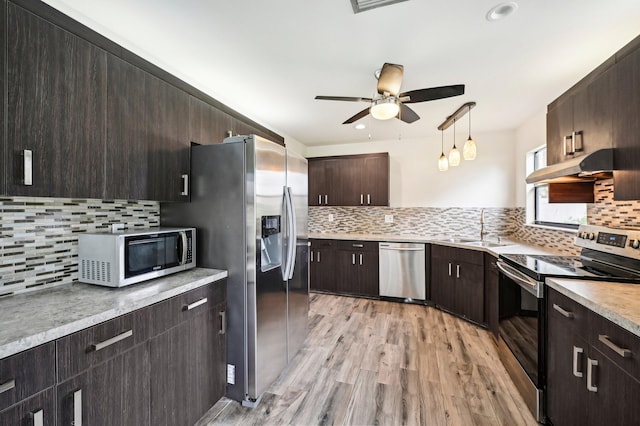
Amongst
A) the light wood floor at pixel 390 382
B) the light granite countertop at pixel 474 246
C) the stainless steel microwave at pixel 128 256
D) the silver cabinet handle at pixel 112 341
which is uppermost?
the stainless steel microwave at pixel 128 256

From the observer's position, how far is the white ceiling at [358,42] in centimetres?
156

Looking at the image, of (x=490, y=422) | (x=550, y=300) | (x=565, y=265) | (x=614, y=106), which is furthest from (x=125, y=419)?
(x=614, y=106)

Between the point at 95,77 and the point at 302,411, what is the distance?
7.76 feet

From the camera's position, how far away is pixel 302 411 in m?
1.82

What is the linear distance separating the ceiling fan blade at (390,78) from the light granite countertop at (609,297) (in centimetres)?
157

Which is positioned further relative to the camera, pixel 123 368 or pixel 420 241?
pixel 420 241

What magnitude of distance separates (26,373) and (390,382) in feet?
6.94

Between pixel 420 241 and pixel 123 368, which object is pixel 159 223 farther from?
pixel 420 241

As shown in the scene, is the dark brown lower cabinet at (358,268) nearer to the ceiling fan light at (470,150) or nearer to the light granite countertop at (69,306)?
the ceiling fan light at (470,150)

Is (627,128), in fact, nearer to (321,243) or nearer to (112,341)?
(112,341)

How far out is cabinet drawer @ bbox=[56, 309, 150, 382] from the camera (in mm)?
1035

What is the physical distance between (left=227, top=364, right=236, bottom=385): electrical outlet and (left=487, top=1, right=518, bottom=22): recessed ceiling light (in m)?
2.77

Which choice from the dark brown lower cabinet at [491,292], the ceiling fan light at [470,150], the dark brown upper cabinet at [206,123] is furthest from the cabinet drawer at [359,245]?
the dark brown upper cabinet at [206,123]

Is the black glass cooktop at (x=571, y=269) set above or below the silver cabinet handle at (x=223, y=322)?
above
